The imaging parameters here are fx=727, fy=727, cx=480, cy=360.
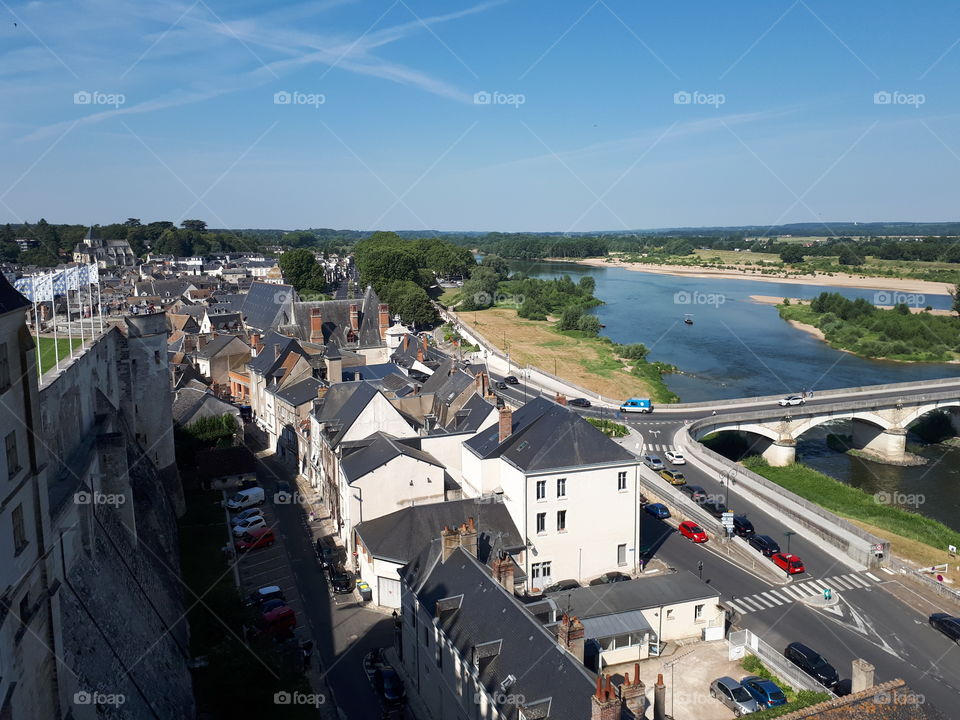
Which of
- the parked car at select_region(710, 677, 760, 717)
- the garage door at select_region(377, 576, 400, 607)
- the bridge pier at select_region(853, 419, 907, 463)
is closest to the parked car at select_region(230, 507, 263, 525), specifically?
the garage door at select_region(377, 576, 400, 607)

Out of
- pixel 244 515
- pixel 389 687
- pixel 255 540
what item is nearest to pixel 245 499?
pixel 244 515

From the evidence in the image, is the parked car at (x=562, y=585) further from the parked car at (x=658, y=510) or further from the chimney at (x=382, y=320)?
the chimney at (x=382, y=320)

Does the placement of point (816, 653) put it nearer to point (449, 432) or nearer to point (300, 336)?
point (449, 432)

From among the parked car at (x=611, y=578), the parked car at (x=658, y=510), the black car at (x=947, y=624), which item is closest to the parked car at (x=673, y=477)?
the parked car at (x=658, y=510)

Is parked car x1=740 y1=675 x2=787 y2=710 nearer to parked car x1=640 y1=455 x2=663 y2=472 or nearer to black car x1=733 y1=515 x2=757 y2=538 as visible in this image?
black car x1=733 y1=515 x2=757 y2=538

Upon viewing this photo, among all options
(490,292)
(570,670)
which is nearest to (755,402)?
(570,670)

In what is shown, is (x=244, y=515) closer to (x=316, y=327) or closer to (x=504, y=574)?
(x=504, y=574)
